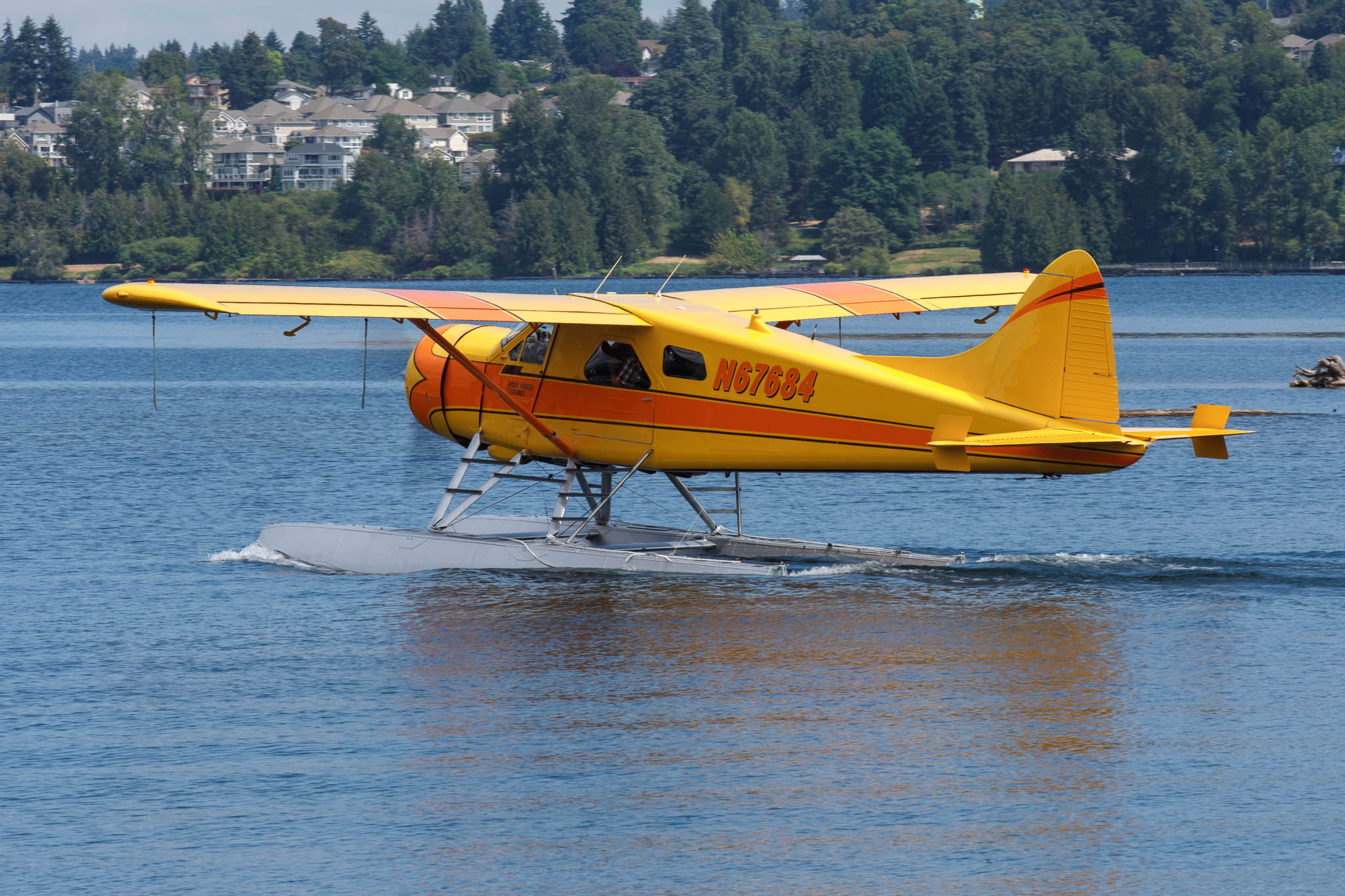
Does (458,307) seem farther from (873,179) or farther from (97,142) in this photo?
(97,142)

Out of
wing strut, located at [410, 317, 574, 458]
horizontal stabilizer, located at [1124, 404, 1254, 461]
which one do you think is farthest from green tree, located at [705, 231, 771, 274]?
horizontal stabilizer, located at [1124, 404, 1254, 461]

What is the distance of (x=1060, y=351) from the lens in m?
14.7

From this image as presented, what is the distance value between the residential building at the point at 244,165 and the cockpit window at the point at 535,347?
167m

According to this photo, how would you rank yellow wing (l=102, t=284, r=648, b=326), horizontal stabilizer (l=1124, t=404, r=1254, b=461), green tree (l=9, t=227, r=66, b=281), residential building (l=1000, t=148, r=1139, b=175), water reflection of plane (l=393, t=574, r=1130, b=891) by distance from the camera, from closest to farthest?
water reflection of plane (l=393, t=574, r=1130, b=891)
yellow wing (l=102, t=284, r=648, b=326)
horizontal stabilizer (l=1124, t=404, r=1254, b=461)
green tree (l=9, t=227, r=66, b=281)
residential building (l=1000, t=148, r=1139, b=175)

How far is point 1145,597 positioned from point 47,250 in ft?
448

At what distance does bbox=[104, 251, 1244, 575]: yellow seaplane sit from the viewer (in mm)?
14672

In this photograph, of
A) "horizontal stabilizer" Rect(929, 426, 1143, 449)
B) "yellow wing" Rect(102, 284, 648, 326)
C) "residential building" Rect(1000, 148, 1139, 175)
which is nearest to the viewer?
"yellow wing" Rect(102, 284, 648, 326)

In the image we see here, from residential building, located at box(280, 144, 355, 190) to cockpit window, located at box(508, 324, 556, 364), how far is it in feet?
533

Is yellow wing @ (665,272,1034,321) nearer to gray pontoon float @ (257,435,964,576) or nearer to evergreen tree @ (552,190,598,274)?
gray pontoon float @ (257,435,964,576)

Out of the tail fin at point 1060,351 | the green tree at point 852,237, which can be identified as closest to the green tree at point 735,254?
the green tree at point 852,237

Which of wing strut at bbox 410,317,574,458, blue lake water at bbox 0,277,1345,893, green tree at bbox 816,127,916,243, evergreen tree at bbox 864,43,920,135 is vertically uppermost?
evergreen tree at bbox 864,43,920,135

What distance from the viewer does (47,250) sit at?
13850 centimetres

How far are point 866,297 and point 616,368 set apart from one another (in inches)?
132

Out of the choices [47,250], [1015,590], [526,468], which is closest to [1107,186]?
[47,250]
